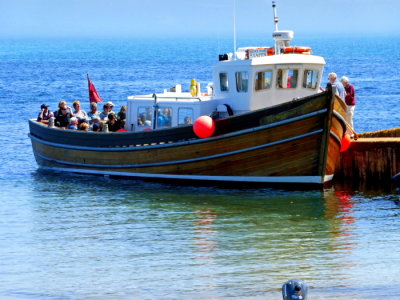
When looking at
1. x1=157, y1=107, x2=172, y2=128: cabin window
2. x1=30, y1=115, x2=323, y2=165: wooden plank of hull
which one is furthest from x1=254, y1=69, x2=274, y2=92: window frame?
x1=157, y1=107, x2=172, y2=128: cabin window

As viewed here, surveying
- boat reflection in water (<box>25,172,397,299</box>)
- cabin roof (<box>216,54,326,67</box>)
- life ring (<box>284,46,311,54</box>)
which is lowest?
boat reflection in water (<box>25,172,397,299</box>)

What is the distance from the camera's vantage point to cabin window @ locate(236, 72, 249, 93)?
21953 millimetres

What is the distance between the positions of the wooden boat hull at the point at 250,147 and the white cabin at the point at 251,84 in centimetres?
84

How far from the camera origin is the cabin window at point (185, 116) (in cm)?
2228

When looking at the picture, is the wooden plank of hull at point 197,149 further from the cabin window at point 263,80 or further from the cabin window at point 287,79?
the cabin window at point 287,79

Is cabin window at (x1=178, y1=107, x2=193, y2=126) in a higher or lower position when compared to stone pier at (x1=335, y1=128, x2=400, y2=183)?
higher

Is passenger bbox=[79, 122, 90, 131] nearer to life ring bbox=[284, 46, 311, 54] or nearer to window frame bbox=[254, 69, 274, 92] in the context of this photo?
window frame bbox=[254, 69, 274, 92]

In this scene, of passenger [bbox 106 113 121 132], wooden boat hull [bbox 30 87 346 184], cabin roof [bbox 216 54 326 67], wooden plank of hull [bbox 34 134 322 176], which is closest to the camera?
wooden boat hull [bbox 30 87 346 184]

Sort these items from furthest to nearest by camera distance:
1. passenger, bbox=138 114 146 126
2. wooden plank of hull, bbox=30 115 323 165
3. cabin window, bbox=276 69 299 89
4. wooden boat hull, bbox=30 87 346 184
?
passenger, bbox=138 114 146 126 < cabin window, bbox=276 69 299 89 < wooden plank of hull, bbox=30 115 323 165 < wooden boat hull, bbox=30 87 346 184

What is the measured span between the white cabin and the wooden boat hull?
835 millimetres

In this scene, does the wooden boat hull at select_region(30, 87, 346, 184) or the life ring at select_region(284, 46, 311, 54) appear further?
the life ring at select_region(284, 46, 311, 54)

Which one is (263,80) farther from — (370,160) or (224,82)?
(370,160)

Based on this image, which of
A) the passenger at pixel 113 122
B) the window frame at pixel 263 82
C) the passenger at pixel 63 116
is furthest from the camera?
the passenger at pixel 63 116

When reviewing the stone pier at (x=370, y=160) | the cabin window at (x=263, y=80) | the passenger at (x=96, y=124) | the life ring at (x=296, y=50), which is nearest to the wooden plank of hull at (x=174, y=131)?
the passenger at (x=96, y=124)
